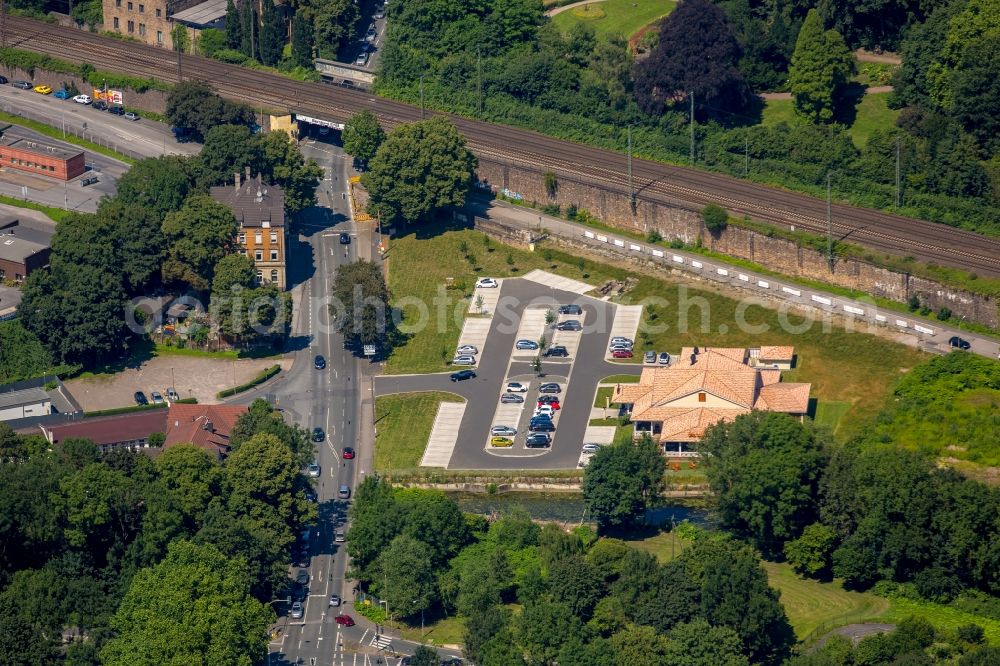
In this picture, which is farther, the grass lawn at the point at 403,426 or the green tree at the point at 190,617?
the grass lawn at the point at 403,426

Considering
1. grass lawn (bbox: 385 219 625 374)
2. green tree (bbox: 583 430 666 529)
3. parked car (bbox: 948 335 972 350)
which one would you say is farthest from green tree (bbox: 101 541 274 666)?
parked car (bbox: 948 335 972 350)

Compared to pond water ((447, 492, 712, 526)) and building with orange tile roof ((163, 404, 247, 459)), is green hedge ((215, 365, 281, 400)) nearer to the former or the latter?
building with orange tile roof ((163, 404, 247, 459))

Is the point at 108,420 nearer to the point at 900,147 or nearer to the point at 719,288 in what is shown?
the point at 719,288

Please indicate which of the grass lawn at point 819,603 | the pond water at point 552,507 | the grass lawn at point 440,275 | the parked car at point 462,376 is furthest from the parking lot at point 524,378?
the grass lawn at point 819,603

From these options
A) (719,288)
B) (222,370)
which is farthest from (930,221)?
(222,370)

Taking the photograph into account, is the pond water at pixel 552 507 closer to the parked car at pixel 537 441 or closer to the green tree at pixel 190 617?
the parked car at pixel 537 441

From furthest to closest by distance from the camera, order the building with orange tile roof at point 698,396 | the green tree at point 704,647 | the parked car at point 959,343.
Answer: the parked car at point 959,343 → the building with orange tile roof at point 698,396 → the green tree at point 704,647
